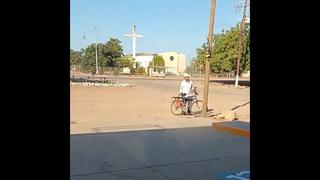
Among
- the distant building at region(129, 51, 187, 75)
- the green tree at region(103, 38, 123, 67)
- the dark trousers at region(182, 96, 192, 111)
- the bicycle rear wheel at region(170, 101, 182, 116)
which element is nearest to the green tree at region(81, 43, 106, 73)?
the green tree at region(103, 38, 123, 67)

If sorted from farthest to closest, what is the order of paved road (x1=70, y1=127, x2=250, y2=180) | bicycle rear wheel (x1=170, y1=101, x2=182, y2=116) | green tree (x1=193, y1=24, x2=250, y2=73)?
1. green tree (x1=193, y1=24, x2=250, y2=73)
2. bicycle rear wheel (x1=170, y1=101, x2=182, y2=116)
3. paved road (x1=70, y1=127, x2=250, y2=180)

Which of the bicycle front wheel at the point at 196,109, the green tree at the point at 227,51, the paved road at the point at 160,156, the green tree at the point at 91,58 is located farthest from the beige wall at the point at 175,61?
the paved road at the point at 160,156

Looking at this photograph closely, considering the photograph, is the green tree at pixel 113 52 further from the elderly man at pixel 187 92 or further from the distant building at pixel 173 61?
the elderly man at pixel 187 92

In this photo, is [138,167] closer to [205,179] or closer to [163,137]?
[205,179]

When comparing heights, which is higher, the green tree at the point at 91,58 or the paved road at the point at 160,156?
the green tree at the point at 91,58

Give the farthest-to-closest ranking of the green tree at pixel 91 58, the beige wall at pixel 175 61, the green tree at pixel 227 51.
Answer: the beige wall at pixel 175 61
the green tree at pixel 91 58
the green tree at pixel 227 51

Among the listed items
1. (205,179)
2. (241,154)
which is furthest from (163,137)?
Answer: (205,179)

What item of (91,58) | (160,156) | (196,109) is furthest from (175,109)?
(91,58)

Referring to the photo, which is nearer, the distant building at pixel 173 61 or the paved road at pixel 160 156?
the paved road at pixel 160 156

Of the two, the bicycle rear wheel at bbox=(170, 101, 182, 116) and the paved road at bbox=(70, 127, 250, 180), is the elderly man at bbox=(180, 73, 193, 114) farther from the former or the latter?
the paved road at bbox=(70, 127, 250, 180)

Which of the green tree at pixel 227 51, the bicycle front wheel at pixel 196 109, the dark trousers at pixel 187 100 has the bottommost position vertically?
the bicycle front wheel at pixel 196 109
